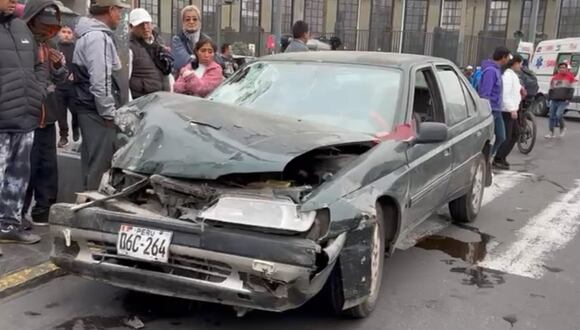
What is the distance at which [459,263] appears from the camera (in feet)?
16.7

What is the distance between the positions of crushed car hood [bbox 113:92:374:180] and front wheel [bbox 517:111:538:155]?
770 centimetres

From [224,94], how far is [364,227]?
201cm

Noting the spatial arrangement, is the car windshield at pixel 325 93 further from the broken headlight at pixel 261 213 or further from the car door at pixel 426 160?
the broken headlight at pixel 261 213

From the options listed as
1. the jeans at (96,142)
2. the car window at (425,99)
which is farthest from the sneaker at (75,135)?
→ the car window at (425,99)

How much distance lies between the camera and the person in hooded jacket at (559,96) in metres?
13.5

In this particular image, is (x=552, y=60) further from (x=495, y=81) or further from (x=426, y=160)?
(x=426, y=160)

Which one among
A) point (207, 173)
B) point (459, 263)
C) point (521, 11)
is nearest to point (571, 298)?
point (459, 263)

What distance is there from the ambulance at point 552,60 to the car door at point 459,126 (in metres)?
14.0

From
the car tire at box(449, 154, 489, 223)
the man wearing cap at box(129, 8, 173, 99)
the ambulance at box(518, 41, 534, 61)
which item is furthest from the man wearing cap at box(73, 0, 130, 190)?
the ambulance at box(518, 41, 534, 61)

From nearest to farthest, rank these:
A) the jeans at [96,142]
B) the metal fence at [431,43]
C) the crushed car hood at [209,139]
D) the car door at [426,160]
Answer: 1. the crushed car hood at [209,139]
2. the car door at [426,160]
3. the jeans at [96,142]
4. the metal fence at [431,43]

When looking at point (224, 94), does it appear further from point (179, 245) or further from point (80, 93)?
point (179, 245)

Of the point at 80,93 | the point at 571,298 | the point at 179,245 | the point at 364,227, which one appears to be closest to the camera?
the point at 179,245

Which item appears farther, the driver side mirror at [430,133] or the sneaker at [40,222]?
the sneaker at [40,222]

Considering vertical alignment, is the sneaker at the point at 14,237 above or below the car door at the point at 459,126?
below
